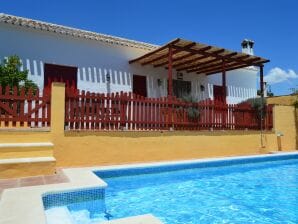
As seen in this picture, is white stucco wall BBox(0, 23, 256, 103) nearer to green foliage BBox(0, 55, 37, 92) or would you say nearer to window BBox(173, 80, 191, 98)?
green foliage BBox(0, 55, 37, 92)

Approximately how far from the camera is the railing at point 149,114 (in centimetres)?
792

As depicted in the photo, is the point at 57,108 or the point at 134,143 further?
the point at 134,143

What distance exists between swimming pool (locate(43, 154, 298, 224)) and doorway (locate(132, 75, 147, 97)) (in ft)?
19.4

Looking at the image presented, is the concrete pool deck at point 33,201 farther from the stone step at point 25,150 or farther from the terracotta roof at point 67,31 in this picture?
the terracotta roof at point 67,31

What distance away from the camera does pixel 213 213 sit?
193 inches

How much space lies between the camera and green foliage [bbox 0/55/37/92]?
30.9 feet

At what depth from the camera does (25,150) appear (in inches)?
252

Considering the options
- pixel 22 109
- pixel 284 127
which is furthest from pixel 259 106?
pixel 22 109


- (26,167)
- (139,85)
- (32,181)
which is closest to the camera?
(32,181)

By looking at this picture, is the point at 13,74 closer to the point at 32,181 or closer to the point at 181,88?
the point at 32,181

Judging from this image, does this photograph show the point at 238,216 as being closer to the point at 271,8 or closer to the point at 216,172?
the point at 216,172

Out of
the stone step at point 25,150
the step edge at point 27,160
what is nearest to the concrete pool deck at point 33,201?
the step edge at point 27,160

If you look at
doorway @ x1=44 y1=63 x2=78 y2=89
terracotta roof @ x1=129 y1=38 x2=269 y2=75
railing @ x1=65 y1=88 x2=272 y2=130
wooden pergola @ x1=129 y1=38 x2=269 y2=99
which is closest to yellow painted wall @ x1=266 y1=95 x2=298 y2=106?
wooden pergola @ x1=129 y1=38 x2=269 y2=99

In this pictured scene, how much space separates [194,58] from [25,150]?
898 cm
